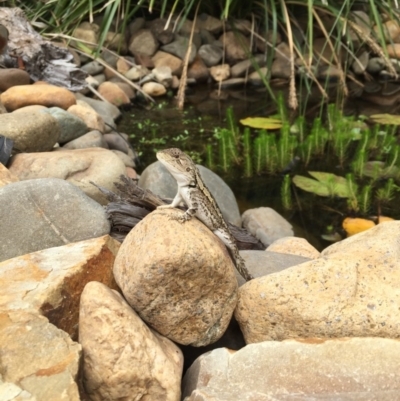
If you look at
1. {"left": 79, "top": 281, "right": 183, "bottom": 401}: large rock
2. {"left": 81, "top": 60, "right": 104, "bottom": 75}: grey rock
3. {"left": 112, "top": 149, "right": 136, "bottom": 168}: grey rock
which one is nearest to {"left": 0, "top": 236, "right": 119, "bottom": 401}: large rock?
{"left": 79, "top": 281, "right": 183, "bottom": 401}: large rock

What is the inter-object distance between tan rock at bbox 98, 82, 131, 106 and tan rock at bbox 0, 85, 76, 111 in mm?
2178

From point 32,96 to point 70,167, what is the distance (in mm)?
2028

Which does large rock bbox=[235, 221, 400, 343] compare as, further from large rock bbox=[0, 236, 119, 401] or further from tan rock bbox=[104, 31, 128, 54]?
tan rock bbox=[104, 31, 128, 54]

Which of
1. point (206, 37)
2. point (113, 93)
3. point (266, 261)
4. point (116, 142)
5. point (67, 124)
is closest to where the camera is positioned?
point (266, 261)

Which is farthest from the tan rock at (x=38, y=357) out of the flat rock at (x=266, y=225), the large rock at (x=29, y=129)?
the flat rock at (x=266, y=225)

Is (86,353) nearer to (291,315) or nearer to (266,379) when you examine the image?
(266,379)

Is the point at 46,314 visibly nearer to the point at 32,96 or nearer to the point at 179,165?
the point at 179,165

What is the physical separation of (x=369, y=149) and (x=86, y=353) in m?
5.68

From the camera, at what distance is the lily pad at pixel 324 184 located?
6.55 m

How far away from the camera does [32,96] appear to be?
6.85 metres

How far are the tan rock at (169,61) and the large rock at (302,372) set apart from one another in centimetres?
831

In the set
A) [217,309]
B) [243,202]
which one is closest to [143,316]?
[217,309]

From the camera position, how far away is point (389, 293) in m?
3.19

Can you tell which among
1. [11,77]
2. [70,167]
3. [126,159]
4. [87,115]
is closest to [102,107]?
[87,115]
